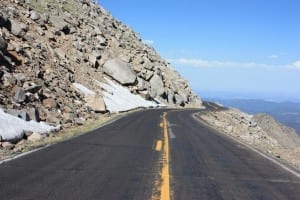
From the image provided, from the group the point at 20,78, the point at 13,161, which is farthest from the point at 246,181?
the point at 20,78

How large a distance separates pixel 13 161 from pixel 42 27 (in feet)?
107

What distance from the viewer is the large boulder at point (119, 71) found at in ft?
162

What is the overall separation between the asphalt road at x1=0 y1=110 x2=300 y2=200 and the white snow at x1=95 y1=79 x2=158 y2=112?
2380 cm

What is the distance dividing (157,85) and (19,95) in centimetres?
3951

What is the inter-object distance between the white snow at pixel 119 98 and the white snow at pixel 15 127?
18.3 m

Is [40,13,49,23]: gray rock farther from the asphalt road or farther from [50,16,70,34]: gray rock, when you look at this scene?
the asphalt road

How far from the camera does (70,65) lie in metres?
39.0

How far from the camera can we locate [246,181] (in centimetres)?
948

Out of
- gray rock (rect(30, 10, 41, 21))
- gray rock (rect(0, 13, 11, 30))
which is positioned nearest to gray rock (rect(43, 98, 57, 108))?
gray rock (rect(0, 13, 11, 30))

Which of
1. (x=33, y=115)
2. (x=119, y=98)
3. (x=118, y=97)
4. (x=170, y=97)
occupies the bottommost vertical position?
(x=33, y=115)

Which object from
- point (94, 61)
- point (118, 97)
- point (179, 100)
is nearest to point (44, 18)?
point (94, 61)

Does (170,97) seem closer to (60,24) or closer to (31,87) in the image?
(60,24)

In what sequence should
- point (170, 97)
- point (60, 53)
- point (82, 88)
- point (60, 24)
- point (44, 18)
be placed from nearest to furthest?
point (82, 88) → point (60, 53) → point (44, 18) → point (60, 24) → point (170, 97)

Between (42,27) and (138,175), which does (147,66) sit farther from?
(138,175)
